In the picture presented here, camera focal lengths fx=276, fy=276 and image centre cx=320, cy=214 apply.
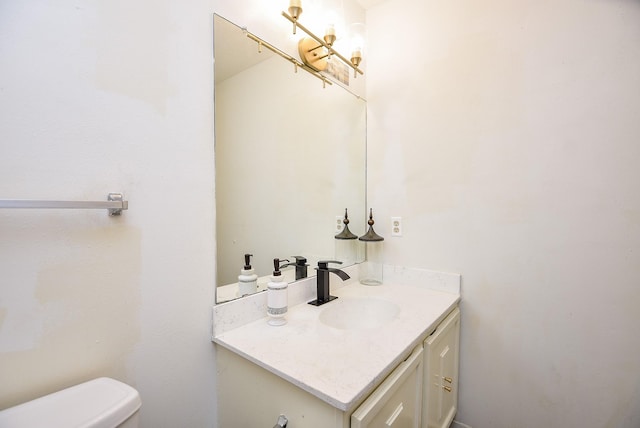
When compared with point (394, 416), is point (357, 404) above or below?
above

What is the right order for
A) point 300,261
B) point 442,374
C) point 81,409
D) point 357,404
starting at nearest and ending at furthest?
point 81,409 < point 357,404 < point 442,374 < point 300,261

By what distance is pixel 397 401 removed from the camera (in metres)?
0.87

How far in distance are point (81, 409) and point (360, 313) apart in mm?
1068

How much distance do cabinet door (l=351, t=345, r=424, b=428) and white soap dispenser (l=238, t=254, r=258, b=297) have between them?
0.58 metres

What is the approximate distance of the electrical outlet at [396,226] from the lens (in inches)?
65.0

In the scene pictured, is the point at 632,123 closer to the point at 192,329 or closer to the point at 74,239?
the point at 192,329

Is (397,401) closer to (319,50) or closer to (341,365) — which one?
(341,365)

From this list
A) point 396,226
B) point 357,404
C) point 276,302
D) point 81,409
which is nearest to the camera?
point 81,409

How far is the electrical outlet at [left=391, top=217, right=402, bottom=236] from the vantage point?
1651mm

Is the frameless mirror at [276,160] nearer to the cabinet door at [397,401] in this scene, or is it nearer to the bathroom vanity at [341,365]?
the bathroom vanity at [341,365]

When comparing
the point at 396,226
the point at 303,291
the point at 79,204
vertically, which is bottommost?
the point at 303,291

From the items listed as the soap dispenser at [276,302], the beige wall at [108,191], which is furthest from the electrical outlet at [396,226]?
the beige wall at [108,191]

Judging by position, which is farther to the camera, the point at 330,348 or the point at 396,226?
the point at 396,226

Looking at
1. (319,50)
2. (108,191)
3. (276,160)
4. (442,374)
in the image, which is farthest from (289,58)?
(442,374)
